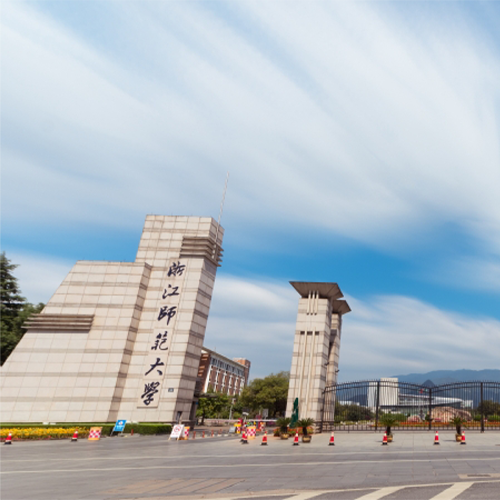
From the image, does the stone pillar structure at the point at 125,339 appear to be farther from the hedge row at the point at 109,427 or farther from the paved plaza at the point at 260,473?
the paved plaza at the point at 260,473

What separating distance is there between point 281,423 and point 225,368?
94607 millimetres

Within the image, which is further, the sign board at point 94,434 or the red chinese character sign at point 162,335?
the red chinese character sign at point 162,335

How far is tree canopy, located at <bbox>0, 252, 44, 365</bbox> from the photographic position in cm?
4913

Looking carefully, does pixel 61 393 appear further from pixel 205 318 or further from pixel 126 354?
pixel 205 318

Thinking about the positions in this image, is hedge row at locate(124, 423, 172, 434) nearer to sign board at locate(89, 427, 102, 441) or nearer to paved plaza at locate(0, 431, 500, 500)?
sign board at locate(89, 427, 102, 441)

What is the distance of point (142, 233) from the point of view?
1795 inches

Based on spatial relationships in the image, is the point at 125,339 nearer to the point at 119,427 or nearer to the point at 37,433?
the point at 119,427

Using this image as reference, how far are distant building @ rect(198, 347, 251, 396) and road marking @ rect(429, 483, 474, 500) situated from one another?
3639 inches

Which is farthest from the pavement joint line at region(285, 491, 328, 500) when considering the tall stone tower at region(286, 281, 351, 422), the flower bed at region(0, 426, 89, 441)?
the flower bed at region(0, 426, 89, 441)

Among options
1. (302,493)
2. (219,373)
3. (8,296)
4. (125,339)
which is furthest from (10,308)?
(219,373)

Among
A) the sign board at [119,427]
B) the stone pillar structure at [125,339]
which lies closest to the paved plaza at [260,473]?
the sign board at [119,427]

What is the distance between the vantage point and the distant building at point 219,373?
351 feet

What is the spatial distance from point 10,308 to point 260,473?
46.1 meters

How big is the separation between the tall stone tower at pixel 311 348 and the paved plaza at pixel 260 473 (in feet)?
35.3
